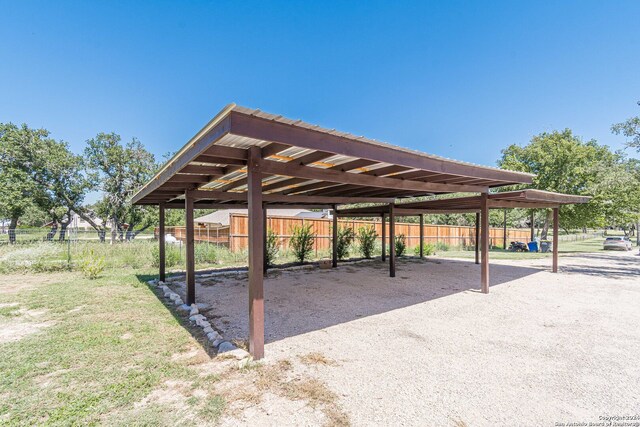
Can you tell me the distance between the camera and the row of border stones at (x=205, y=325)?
3.50 metres

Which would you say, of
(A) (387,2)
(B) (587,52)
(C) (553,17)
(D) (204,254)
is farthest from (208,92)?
(B) (587,52)

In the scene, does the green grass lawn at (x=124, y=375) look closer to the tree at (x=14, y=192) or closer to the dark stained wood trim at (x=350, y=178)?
the dark stained wood trim at (x=350, y=178)

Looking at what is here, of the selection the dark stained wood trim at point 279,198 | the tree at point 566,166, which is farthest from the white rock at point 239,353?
the tree at point 566,166

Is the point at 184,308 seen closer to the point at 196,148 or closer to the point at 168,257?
the point at 196,148

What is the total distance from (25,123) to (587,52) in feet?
92.5

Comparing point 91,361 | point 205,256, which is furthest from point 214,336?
point 205,256

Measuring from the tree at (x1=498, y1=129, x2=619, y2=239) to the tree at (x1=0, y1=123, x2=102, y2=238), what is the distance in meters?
29.5

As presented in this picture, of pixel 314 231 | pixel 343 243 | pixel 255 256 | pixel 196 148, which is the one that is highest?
pixel 196 148

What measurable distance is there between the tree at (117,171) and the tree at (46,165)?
0.94m

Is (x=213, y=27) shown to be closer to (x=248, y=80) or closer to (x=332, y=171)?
(x=248, y=80)

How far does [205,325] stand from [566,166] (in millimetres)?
22122

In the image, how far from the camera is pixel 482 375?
2.99 metres

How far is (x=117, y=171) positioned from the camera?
21.7 metres

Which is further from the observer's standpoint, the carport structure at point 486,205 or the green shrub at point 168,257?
the green shrub at point 168,257
